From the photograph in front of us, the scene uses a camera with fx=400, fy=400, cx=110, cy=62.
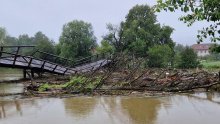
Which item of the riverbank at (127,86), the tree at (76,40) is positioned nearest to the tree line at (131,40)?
the tree at (76,40)

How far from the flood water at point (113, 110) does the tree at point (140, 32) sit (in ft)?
105

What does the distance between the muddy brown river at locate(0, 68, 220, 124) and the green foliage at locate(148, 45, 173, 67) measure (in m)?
23.1

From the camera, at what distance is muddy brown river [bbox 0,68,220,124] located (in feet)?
32.6

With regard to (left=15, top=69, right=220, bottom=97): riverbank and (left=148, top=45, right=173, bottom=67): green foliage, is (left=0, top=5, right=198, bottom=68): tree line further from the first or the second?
(left=15, top=69, right=220, bottom=97): riverbank

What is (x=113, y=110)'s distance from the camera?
11445 mm

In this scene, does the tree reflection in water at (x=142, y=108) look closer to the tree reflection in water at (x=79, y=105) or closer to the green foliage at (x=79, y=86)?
the tree reflection in water at (x=79, y=105)

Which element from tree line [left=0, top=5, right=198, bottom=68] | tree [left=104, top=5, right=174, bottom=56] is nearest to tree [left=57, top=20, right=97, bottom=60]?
tree line [left=0, top=5, right=198, bottom=68]

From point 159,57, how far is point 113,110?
1125 inches

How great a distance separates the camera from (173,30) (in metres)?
50.7

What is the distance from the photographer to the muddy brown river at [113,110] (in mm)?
9930

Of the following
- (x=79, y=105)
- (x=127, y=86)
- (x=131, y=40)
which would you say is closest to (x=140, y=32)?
(x=131, y=40)

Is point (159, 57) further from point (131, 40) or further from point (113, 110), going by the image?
point (113, 110)

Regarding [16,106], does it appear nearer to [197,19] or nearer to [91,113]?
[91,113]

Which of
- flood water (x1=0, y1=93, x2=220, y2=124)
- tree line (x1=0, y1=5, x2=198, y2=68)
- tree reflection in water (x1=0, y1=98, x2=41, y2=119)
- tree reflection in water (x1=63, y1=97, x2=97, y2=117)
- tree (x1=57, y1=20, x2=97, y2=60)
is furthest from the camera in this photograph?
tree (x1=57, y1=20, x2=97, y2=60)
